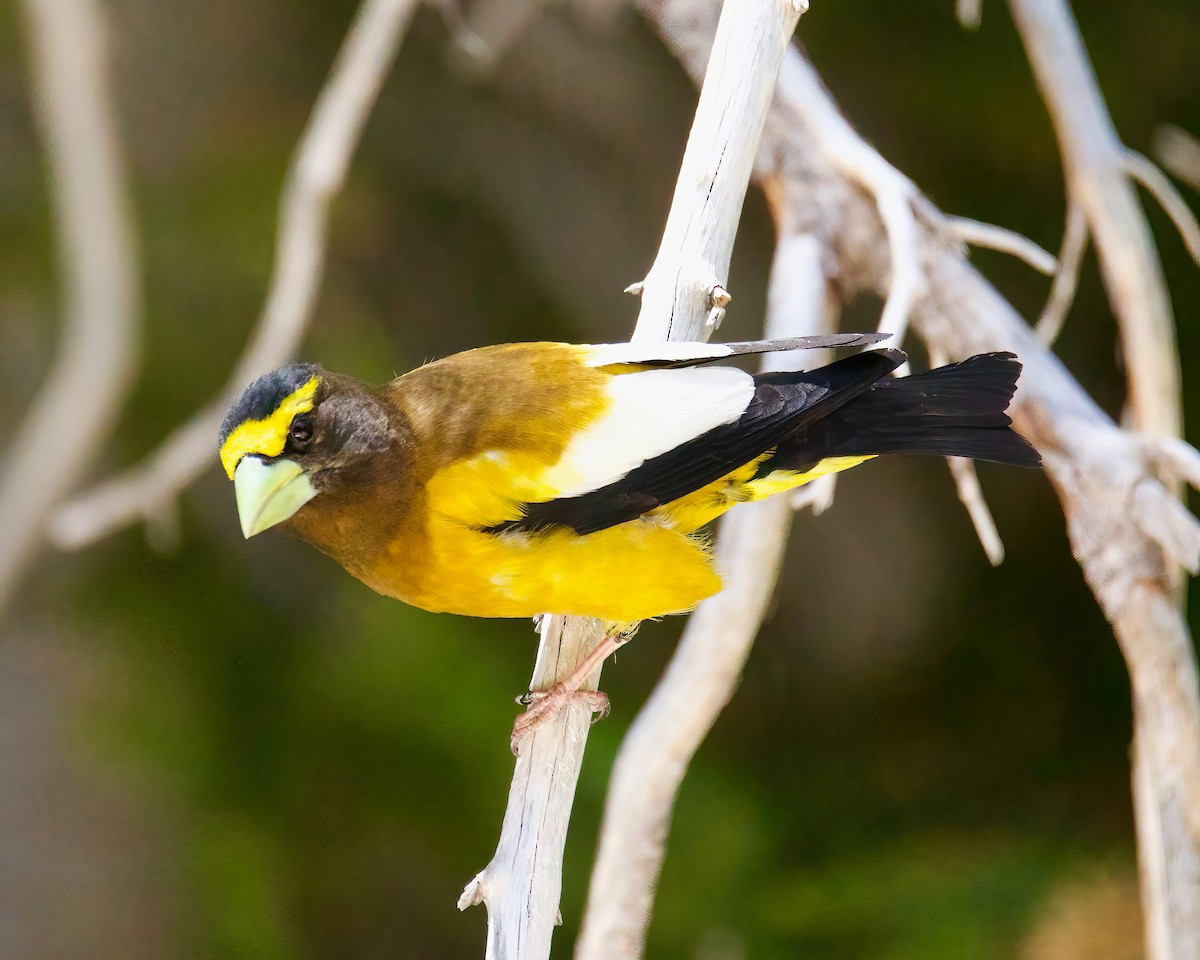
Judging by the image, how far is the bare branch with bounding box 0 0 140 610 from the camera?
229 centimetres

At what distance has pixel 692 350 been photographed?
1.25m

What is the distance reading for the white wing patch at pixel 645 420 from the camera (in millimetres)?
1226

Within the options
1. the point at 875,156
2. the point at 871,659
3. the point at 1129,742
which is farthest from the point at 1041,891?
the point at 875,156

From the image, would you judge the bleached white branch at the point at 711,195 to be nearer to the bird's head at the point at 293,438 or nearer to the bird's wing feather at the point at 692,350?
the bird's wing feather at the point at 692,350

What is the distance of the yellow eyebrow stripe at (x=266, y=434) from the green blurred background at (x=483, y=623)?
4.13 ft

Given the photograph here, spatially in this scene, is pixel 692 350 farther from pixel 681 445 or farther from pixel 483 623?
pixel 483 623

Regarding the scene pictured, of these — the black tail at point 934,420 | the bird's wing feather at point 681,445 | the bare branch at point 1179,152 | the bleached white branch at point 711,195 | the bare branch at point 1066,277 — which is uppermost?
the bare branch at point 1179,152

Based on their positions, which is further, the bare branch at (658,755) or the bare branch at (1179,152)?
the bare branch at (1179,152)

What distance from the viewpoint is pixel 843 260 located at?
1798 millimetres

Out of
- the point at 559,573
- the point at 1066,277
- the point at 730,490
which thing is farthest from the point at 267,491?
the point at 1066,277

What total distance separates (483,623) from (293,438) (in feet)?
4.31

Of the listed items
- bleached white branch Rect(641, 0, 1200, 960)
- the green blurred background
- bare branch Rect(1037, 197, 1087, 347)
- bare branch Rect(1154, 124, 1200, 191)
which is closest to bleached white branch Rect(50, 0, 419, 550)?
the green blurred background

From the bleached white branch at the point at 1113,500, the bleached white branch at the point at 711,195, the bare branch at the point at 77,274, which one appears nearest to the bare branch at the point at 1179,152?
the bleached white branch at the point at 1113,500

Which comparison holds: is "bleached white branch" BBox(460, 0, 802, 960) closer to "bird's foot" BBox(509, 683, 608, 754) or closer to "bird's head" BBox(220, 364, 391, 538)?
"bird's foot" BBox(509, 683, 608, 754)
